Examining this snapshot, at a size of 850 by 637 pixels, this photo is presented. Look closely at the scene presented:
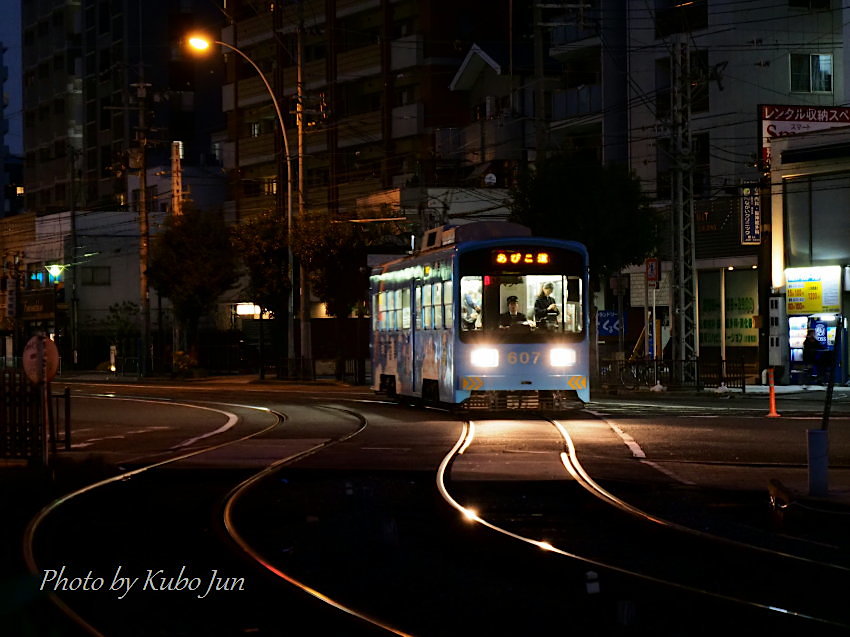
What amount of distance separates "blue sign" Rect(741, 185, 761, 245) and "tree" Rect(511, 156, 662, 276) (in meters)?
2.98

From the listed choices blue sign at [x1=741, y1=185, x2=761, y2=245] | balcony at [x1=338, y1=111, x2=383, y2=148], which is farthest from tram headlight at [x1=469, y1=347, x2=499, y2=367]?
balcony at [x1=338, y1=111, x2=383, y2=148]

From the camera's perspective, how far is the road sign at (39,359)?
683 inches

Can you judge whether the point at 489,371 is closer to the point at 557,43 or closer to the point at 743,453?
the point at 743,453

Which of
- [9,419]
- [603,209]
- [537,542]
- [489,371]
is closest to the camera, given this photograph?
[537,542]

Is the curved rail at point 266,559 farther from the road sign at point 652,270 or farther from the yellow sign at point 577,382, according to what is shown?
the road sign at point 652,270

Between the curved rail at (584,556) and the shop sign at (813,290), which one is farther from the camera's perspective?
the shop sign at (813,290)

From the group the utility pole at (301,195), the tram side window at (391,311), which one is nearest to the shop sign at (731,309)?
the utility pole at (301,195)

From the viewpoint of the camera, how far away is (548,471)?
56.6 feet

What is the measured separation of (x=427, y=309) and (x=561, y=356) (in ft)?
11.4

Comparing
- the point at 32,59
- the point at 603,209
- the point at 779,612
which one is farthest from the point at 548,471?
the point at 32,59

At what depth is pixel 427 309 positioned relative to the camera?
28.4 m

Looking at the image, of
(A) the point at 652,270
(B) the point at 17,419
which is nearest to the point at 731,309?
(A) the point at 652,270

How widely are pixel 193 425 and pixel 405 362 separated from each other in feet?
19.4

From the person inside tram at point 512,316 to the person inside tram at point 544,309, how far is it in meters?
0.33
